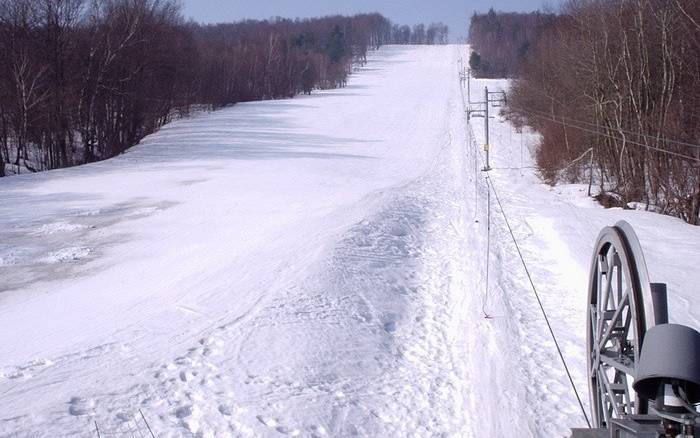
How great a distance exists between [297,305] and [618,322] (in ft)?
26.3

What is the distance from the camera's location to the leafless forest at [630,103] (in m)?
21.2

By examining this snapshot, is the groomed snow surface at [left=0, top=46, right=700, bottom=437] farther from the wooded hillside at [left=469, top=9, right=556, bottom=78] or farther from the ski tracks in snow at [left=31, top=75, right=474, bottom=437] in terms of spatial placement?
the wooded hillside at [left=469, top=9, right=556, bottom=78]

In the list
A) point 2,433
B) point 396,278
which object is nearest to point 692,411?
point 2,433

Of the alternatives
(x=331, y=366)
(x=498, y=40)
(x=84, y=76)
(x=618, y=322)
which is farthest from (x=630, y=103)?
(x=498, y=40)

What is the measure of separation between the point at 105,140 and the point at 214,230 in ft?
95.7

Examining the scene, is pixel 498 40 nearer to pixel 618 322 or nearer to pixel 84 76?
pixel 84 76

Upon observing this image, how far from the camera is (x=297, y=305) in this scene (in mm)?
11539

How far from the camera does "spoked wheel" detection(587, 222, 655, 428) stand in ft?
11.0

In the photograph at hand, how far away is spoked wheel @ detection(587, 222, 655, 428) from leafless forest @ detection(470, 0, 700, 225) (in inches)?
548

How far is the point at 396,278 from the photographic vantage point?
44.8 ft

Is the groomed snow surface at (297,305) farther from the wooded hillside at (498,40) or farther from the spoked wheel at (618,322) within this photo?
the wooded hillside at (498,40)

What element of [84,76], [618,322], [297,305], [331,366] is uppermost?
[84,76]

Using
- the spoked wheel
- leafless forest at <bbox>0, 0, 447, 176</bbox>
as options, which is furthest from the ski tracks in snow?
leafless forest at <bbox>0, 0, 447, 176</bbox>

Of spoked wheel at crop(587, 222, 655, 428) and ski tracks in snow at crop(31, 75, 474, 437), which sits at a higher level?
spoked wheel at crop(587, 222, 655, 428)
